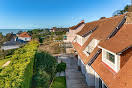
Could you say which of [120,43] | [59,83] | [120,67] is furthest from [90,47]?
[59,83]

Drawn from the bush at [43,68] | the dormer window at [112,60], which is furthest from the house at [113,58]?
the bush at [43,68]

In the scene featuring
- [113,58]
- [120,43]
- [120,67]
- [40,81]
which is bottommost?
[40,81]

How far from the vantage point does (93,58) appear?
1073 centimetres

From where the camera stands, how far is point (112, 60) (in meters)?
8.02

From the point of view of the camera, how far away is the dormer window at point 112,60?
695 cm

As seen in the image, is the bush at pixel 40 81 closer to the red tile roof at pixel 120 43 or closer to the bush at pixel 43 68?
the bush at pixel 43 68

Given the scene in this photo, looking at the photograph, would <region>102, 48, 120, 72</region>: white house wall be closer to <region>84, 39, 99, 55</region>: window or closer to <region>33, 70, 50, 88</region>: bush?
<region>84, 39, 99, 55</region>: window

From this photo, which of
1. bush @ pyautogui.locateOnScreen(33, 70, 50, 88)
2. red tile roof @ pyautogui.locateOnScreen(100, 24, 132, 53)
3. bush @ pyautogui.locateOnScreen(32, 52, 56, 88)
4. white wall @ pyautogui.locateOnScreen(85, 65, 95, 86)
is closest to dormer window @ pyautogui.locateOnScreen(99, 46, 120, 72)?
red tile roof @ pyautogui.locateOnScreen(100, 24, 132, 53)

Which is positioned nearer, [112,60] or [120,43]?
[120,43]

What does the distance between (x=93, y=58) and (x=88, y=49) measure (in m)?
3.36

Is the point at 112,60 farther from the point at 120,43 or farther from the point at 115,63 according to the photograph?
the point at 120,43

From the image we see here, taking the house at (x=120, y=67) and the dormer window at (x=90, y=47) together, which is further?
the dormer window at (x=90, y=47)

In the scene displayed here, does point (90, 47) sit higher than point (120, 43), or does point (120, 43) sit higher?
point (120, 43)

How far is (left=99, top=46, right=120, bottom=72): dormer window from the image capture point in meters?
6.95
